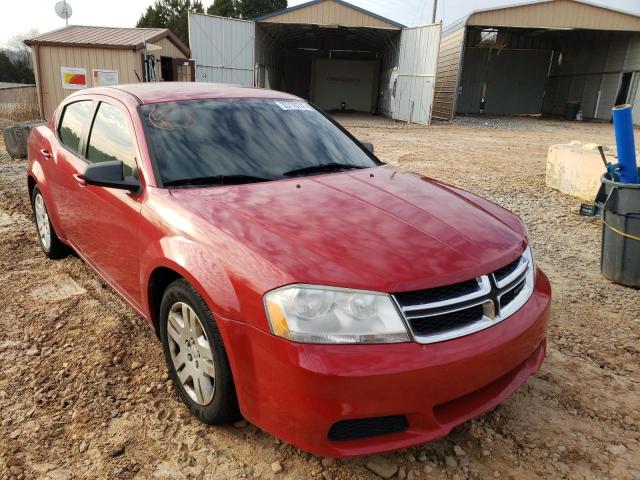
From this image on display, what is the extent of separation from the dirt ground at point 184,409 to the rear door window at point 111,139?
3.69 feet

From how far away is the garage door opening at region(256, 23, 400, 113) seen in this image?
29.7 m

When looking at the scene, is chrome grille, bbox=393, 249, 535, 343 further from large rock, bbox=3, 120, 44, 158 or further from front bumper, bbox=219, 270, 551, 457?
large rock, bbox=3, 120, 44, 158

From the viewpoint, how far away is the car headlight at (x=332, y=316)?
1840mm

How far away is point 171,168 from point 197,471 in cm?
154

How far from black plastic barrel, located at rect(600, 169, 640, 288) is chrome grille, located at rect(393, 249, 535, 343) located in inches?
97.8

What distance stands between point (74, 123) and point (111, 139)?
900mm

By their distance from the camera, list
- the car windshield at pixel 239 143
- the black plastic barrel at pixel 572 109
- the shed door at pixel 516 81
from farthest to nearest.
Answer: the shed door at pixel 516 81 < the black plastic barrel at pixel 572 109 < the car windshield at pixel 239 143

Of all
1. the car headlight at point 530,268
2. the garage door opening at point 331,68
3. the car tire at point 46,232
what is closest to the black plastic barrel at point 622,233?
the car headlight at point 530,268

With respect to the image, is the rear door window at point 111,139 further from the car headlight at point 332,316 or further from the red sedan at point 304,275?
the car headlight at point 332,316

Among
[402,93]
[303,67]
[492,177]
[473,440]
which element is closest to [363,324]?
[473,440]

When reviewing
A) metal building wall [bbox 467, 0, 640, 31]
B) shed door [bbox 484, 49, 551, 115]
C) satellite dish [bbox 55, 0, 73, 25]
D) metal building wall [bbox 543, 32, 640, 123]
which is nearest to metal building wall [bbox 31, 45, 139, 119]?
satellite dish [bbox 55, 0, 73, 25]

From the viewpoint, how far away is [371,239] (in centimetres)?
215

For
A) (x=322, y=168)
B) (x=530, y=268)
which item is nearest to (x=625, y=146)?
(x=530, y=268)

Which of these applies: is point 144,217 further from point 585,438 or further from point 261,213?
point 585,438
